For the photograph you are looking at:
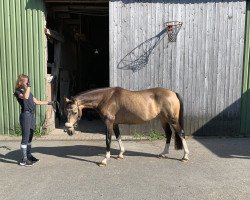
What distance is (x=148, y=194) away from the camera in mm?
5539

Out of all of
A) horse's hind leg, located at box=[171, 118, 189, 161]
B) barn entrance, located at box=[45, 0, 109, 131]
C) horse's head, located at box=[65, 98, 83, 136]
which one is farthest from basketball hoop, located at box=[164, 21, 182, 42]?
horse's head, located at box=[65, 98, 83, 136]

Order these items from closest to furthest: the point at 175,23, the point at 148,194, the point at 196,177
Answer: the point at 148,194 < the point at 196,177 < the point at 175,23

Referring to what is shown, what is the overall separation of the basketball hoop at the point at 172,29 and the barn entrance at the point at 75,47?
194 cm

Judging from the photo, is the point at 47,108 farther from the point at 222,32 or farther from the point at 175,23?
the point at 222,32

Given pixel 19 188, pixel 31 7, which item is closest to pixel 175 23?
pixel 31 7

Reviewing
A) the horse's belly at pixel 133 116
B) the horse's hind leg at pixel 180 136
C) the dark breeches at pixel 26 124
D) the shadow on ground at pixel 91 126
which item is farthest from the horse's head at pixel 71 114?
the shadow on ground at pixel 91 126

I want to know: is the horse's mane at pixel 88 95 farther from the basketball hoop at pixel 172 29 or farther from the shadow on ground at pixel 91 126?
the shadow on ground at pixel 91 126

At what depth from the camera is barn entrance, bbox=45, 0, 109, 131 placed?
10.9m

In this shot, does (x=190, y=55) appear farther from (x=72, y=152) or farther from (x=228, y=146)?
(x=72, y=152)

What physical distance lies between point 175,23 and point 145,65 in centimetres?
142

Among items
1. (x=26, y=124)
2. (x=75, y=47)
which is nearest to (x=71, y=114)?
(x=26, y=124)

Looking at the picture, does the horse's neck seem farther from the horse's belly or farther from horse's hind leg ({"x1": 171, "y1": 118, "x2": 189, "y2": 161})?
horse's hind leg ({"x1": 171, "y1": 118, "x2": 189, "y2": 161})

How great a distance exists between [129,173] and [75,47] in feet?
32.7

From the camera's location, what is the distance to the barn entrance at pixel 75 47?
429 inches
